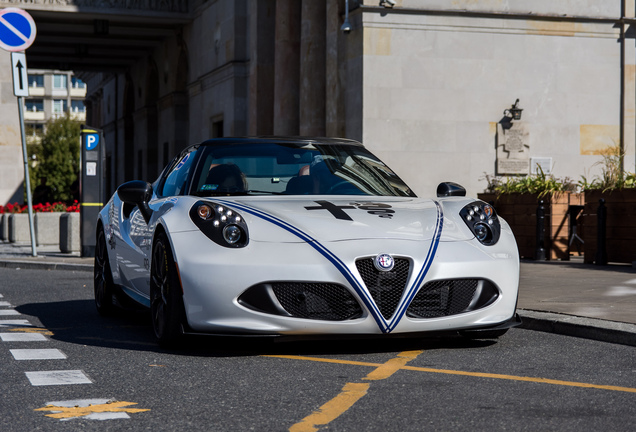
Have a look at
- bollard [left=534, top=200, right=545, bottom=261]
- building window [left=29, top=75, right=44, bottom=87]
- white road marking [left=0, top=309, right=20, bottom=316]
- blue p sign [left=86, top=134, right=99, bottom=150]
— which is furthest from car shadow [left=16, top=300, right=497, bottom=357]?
building window [left=29, top=75, right=44, bottom=87]

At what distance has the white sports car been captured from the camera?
19.4ft

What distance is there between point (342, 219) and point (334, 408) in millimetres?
1816

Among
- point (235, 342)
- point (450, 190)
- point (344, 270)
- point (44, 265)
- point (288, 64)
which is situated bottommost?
point (44, 265)

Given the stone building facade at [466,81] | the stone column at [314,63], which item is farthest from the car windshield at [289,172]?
the stone column at [314,63]

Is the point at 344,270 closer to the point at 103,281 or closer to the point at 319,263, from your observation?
the point at 319,263

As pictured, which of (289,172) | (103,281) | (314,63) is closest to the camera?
(289,172)

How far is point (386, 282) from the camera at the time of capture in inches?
234

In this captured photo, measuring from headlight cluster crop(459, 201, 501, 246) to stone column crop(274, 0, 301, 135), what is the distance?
61.5 feet

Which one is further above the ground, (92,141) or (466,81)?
(466,81)

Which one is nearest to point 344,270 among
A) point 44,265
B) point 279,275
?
point 279,275

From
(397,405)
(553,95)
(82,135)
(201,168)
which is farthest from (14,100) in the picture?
(397,405)

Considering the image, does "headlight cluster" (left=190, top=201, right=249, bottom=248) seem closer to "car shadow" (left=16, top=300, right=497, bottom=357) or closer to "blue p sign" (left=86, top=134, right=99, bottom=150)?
"car shadow" (left=16, top=300, right=497, bottom=357)

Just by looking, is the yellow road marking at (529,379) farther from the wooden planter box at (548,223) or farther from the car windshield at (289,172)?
the wooden planter box at (548,223)

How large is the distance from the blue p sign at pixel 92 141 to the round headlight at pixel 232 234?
1232cm
